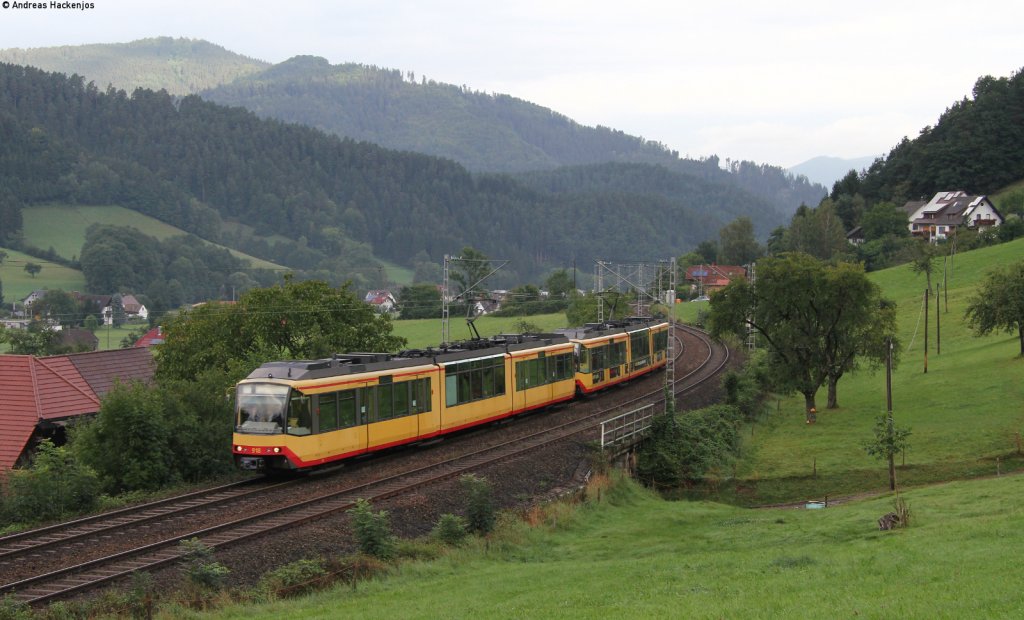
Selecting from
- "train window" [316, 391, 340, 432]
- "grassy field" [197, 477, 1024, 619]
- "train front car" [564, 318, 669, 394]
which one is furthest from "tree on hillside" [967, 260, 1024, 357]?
"train window" [316, 391, 340, 432]

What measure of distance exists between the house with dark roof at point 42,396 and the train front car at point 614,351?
20.6 meters

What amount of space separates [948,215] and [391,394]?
128m

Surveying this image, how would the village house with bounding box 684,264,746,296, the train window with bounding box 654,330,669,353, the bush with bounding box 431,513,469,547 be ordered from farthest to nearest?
the village house with bounding box 684,264,746,296, the train window with bounding box 654,330,669,353, the bush with bounding box 431,513,469,547

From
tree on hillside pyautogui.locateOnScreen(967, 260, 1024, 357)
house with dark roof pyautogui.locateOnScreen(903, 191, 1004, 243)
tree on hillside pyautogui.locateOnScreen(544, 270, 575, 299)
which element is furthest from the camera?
house with dark roof pyautogui.locateOnScreen(903, 191, 1004, 243)

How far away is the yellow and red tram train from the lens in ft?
83.2

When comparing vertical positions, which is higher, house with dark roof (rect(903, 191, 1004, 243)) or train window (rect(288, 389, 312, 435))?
house with dark roof (rect(903, 191, 1004, 243))

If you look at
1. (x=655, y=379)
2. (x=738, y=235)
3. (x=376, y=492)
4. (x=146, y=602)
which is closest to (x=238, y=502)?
(x=376, y=492)

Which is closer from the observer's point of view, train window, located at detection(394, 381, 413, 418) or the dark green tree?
the dark green tree

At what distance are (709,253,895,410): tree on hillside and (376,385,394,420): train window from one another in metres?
24.9

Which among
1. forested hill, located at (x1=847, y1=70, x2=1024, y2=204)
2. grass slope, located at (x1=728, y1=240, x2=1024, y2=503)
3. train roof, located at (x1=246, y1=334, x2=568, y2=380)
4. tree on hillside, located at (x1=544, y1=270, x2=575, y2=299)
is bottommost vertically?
grass slope, located at (x1=728, y1=240, x2=1024, y2=503)

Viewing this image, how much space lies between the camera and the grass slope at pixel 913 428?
36.3m

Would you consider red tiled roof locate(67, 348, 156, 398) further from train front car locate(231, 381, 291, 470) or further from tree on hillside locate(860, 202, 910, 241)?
tree on hillside locate(860, 202, 910, 241)

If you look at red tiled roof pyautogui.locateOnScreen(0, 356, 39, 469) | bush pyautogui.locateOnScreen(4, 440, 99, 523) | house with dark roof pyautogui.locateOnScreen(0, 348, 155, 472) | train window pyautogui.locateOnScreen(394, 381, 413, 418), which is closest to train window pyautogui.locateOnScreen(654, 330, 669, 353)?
house with dark roof pyautogui.locateOnScreen(0, 348, 155, 472)

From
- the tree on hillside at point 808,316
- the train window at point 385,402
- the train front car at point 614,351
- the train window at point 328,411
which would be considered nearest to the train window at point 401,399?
the train window at point 385,402
